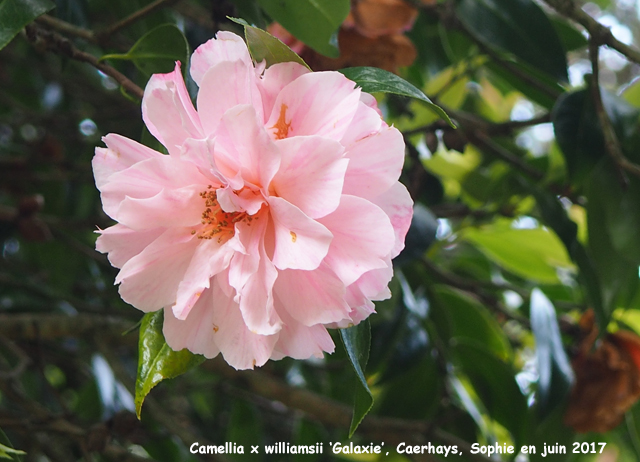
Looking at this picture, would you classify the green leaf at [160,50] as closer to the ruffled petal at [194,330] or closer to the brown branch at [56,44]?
the brown branch at [56,44]

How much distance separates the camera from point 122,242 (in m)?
0.45

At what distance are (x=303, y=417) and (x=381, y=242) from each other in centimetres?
79

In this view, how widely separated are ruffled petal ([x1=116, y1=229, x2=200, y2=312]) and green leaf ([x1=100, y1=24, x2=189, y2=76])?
18cm

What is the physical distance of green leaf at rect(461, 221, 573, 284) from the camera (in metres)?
1.12

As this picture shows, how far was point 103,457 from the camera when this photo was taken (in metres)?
0.85

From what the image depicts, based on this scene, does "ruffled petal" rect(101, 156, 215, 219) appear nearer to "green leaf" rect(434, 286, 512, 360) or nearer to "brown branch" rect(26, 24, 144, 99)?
"brown branch" rect(26, 24, 144, 99)

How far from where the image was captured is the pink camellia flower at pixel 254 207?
1.32 ft

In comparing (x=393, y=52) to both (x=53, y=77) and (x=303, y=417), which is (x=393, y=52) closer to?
(x=303, y=417)

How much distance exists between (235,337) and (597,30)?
0.53 m

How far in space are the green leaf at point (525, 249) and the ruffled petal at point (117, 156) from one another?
32.9 inches

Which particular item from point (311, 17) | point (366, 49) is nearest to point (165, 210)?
point (311, 17)

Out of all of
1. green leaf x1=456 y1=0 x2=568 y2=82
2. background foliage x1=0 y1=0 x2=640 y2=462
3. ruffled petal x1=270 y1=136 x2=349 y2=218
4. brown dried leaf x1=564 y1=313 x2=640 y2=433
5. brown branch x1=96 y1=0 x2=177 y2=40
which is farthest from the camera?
brown dried leaf x1=564 y1=313 x2=640 y2=433

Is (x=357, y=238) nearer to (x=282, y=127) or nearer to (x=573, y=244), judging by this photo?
(x=282, y=127)

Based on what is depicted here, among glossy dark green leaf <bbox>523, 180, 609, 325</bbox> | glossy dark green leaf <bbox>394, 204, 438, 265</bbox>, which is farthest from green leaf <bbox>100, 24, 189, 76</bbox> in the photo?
glossy dark green leaf <bbox>523, 180, 609, 325</bbox>
